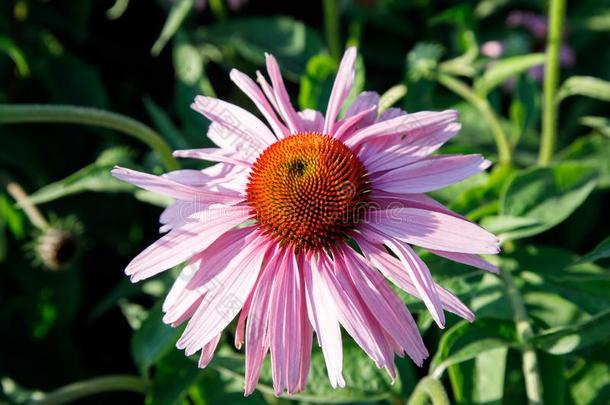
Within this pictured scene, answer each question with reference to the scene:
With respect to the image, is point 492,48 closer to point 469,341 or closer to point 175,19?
point 175,19

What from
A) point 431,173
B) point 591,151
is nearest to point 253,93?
point 431,173

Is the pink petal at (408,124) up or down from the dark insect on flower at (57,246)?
up

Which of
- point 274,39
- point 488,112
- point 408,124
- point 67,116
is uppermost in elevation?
point 274,39

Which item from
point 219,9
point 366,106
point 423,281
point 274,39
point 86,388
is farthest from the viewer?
point 219,9

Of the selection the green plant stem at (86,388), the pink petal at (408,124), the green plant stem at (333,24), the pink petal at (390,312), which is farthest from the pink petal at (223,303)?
the green plant stem at (333,24)

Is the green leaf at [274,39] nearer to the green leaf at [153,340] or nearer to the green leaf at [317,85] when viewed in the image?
the green leaf at [317,85]

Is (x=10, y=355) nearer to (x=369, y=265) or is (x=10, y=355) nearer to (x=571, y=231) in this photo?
(x=369, y=265)
